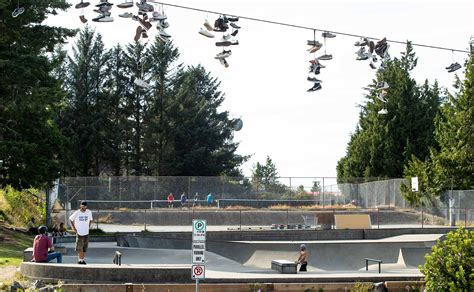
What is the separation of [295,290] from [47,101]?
1775cm

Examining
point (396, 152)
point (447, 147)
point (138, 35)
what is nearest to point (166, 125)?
point (396, 152)

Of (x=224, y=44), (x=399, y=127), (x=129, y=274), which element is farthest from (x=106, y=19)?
(x=399, y=127)

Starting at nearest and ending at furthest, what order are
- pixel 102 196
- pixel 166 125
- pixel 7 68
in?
1. pixel 7 68
2. pixel 102 196
3. pixel 166 125

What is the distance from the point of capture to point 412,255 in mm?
25484

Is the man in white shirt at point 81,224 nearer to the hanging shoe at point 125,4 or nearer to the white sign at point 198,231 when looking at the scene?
the white sign at point 198,231

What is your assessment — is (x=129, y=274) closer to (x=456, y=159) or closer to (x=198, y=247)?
(x=198, y=247)

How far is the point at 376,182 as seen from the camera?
55.0 metres

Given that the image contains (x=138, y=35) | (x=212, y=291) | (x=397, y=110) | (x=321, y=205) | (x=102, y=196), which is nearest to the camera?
(x=212, y=291)

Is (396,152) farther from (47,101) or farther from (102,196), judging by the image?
(47,101)

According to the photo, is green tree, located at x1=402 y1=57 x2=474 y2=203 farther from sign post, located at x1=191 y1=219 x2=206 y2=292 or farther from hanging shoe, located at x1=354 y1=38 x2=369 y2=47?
sign post, located at x1=191 y1=219 x2=206 y2=292

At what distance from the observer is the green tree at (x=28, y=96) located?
31.9m

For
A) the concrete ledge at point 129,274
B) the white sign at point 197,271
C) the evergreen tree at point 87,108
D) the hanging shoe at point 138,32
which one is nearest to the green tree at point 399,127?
the evergreen tree at point 87,108

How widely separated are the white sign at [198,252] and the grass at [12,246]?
33.7 ft

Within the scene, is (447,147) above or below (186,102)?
below
